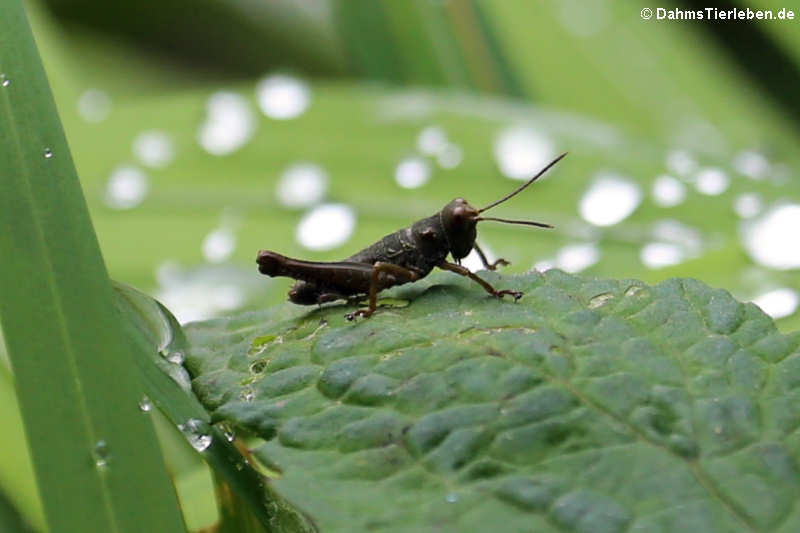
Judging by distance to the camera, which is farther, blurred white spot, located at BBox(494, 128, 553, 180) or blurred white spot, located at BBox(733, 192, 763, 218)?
blurred white spot, located at BBox(494, 128, 553, 180)

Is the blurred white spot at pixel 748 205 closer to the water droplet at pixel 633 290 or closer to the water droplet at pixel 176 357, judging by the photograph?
the water droplet at pixel 633 290

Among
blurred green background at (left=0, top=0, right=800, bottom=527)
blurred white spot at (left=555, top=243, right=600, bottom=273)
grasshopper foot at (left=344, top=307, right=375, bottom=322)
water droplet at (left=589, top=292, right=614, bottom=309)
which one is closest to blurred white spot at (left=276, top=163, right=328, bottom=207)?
blurred green background at (left=0, top=0, right=800, bottom=527)

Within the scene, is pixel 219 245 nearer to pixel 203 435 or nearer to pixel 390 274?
pixel 390 274

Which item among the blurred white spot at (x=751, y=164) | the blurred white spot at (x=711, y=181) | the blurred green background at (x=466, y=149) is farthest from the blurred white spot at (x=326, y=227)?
the blurred white spot at (x=751, y=164)

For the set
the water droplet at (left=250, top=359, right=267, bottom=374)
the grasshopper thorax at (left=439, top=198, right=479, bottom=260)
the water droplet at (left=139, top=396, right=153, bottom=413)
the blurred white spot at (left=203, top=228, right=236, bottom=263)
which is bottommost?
the water droplet at (left=250, top=359, right=267, bottom=374)

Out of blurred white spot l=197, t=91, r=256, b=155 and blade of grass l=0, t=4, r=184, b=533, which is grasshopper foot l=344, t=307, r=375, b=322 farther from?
blurred white spot l=197, t=91, r=256, b=155
